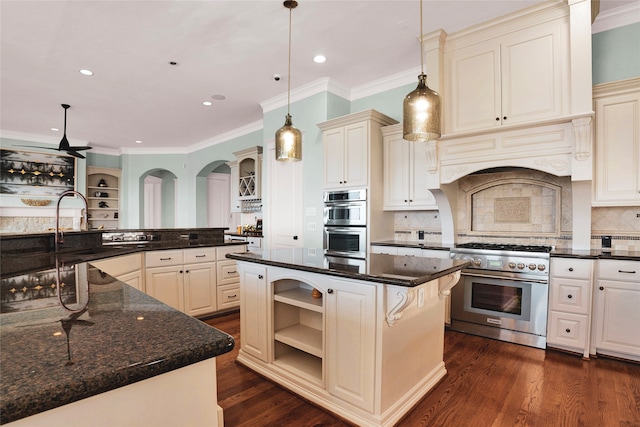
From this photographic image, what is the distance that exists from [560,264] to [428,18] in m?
2.53

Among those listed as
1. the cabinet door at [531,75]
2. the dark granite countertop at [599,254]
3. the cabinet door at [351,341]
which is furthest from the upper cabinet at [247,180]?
the dark granite countertop at [599,254]

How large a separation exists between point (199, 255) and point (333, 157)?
2.01 metres

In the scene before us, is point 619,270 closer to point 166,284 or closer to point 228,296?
point 228,296

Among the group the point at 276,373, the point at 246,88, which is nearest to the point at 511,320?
the point at 276,373

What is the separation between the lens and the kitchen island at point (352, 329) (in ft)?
6.05

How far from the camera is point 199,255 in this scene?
3816 mm

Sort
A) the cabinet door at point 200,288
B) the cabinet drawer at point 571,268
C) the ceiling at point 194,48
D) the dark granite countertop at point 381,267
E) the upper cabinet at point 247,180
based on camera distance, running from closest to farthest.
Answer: the dark granite countertop at point 381,267 < the cabinet drawer at point 571,268 < the ceiling at point 194,48 < the cabinet door at point 200,288 < the upper cabinet at point 247,180

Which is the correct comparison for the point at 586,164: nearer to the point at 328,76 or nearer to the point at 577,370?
the point at 577,370

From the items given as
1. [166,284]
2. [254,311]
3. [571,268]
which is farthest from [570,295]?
[166,284]

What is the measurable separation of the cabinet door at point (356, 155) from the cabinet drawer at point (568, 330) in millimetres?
2263

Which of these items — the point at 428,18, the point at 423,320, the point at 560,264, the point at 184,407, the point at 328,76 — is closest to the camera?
the point at 184,407

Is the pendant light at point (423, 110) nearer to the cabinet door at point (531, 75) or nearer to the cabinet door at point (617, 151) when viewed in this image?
the cabinet door at point (531, 75)

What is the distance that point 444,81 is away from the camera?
11.2 ft

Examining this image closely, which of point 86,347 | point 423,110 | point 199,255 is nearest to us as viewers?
point 86,347
